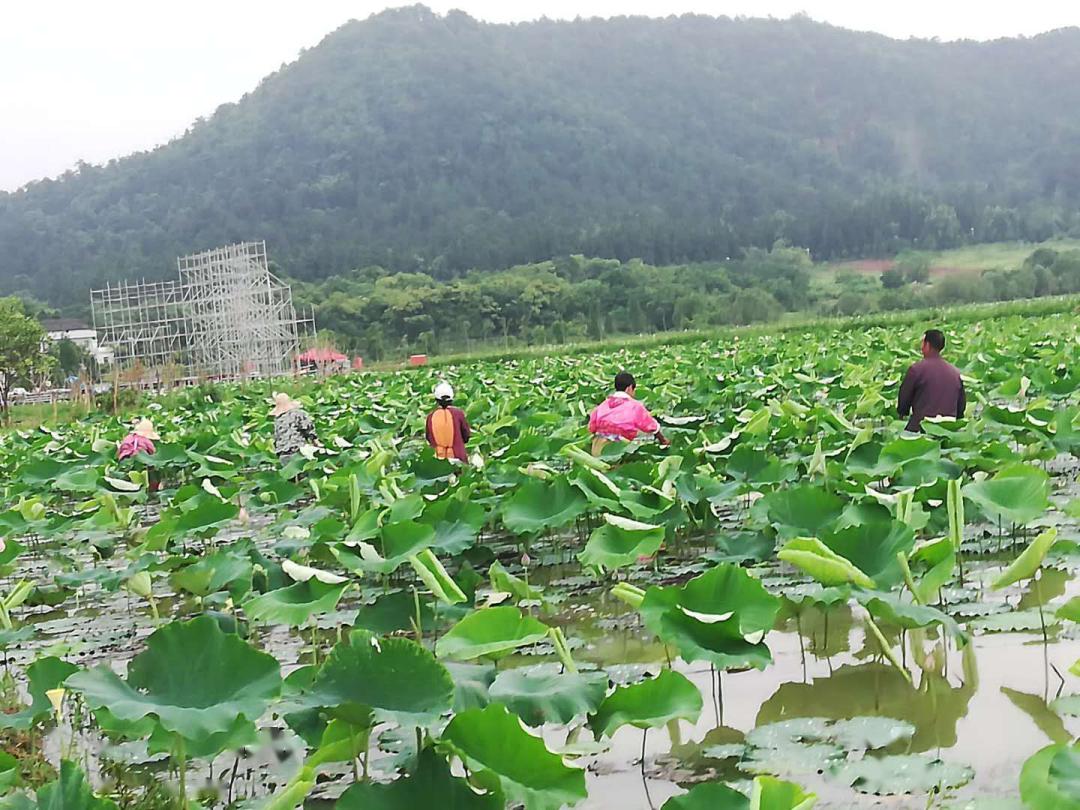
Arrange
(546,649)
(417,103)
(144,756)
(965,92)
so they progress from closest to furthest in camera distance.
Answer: (144,756)
(546,649)
(417,103)
(965,92)

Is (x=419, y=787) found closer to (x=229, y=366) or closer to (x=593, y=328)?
(x=229, y=366)

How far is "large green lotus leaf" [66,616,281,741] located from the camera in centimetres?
195

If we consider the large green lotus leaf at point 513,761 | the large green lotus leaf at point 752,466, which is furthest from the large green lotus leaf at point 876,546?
the large green lotus leaf at point 752,466

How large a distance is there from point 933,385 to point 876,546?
3.27m

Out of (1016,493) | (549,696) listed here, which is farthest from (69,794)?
(1016,493)

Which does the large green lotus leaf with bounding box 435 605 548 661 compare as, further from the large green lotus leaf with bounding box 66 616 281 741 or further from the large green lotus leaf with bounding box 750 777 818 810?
the large green lotus leaf with bounding box 750 777 818 810

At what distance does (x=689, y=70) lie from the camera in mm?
143000

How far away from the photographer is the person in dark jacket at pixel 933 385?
228 inches

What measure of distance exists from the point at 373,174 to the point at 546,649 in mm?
109141

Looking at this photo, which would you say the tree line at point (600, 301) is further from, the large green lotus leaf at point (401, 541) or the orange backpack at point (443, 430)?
the large green lotus leaf at point (401, 541)

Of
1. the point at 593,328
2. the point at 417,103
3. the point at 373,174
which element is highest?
the point at 417,103

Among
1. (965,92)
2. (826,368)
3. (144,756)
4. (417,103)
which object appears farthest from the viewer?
(965,92)

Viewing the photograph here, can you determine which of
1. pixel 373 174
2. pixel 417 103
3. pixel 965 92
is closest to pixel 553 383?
pixel 373 174

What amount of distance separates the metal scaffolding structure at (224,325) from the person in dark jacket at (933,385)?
107 feet
